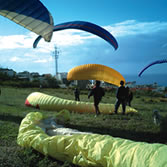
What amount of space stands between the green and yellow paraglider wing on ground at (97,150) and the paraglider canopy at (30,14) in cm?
354

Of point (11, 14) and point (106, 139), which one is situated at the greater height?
point (11, 14)

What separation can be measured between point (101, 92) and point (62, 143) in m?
5.14

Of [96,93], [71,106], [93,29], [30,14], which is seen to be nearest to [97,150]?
[30,14]

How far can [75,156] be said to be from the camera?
10.8 ft

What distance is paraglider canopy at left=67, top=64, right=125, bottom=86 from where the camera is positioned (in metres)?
12.7

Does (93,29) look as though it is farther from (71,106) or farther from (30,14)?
(71,106)

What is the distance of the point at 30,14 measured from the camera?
5.99 m

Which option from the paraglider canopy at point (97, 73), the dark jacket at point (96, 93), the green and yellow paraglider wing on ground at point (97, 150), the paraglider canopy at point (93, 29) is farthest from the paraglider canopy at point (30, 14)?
the paraglider canopy at point (97, 73)

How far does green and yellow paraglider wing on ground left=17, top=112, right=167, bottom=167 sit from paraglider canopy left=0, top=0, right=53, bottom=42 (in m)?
3.54

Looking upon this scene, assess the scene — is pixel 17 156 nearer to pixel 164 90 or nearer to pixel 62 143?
pixel 62 143

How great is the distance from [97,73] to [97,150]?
10.4 metres

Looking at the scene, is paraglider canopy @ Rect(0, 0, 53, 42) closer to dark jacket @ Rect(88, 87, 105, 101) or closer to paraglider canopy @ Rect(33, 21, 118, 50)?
paraglider canopy @ Rect(33, 21, 118, 50)

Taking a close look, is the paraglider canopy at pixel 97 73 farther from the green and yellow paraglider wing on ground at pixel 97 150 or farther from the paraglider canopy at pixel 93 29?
the green and yellow paraglider wing on ground at pixel 97 150

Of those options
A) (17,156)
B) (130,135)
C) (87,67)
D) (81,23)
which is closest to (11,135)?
(17,156)
